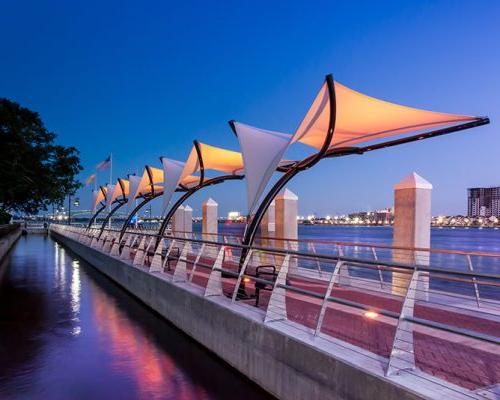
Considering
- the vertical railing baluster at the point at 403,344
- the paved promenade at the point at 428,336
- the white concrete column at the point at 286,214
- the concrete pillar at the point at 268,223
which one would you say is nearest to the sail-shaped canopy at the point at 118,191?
the concrete pillar at the point at 268,223

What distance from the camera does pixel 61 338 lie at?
9.53m

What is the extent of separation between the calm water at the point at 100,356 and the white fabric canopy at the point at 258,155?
3608 millimetres

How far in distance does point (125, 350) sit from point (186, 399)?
2690mm

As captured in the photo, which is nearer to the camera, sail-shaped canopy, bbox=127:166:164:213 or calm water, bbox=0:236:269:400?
calm water, bbox=0:236:269:400

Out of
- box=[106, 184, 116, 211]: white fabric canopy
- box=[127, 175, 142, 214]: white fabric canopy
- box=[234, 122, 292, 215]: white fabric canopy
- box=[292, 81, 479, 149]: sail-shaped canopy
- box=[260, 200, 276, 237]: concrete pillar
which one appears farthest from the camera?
box=[106, 184, 116, 211]: white fabric canopy

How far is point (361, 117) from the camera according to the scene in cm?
983

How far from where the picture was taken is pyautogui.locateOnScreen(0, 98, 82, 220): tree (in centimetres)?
2637

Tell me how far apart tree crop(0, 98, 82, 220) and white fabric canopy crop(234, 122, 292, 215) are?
19.3 meters

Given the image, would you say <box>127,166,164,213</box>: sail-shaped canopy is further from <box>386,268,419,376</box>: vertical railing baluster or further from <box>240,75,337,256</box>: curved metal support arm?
<box>386,268,419,376</box>: vertical railing baluster

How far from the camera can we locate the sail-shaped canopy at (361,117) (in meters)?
9.16

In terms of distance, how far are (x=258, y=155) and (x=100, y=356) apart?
5.55 metres

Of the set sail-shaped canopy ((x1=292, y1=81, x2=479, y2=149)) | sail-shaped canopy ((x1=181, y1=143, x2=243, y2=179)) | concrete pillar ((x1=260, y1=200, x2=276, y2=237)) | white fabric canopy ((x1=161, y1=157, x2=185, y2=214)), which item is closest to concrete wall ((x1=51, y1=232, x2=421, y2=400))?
sail-shaped canopy ((x1=292, y1=81, x2=479, y2=149))

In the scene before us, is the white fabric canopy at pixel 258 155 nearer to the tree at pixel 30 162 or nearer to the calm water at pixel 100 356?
the calm water at pixel 100 356

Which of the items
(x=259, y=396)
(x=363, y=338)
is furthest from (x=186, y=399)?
(x=363, y=338)
